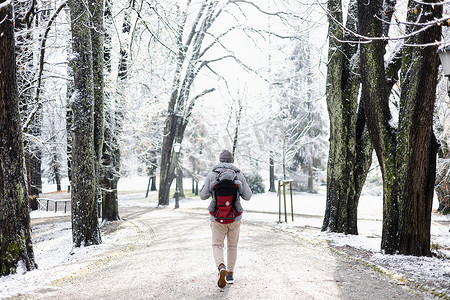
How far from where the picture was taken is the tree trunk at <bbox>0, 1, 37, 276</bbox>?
645cm

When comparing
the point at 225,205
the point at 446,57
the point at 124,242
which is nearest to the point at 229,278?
the point at 225,205

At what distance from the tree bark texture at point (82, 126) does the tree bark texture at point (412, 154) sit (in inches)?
263

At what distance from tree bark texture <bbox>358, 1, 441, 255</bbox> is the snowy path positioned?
3.88ft

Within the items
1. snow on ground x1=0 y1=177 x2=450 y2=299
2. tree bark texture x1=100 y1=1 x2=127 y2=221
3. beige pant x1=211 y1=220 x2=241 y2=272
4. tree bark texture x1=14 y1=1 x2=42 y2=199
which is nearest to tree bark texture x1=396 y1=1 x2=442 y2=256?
snow on ground x1=0 y1=177 x2=450 y2=299

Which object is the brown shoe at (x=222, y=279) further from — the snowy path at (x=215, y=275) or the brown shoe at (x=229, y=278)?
the brown shoe at (x=229, y=278)

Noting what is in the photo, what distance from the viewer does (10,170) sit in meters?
6.54

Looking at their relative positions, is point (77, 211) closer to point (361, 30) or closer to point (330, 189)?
point (330, 189)

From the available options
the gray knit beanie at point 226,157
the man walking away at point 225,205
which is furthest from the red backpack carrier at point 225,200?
the gray knit beanie at point 226,157

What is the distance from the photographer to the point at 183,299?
4766 mm

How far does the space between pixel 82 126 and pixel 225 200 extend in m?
5.46

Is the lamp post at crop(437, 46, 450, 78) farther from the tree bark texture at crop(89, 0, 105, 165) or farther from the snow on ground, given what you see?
the tree bark texture at crop(89, 0, 105, 165)

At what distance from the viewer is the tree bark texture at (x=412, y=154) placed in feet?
21.8

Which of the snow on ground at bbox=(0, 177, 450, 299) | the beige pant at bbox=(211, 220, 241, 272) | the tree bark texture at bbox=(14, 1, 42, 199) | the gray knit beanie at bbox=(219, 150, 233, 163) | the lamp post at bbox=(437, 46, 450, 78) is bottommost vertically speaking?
the snow on ground at bbox=(0, 177, 450, 299)

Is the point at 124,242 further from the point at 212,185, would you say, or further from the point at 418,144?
the point at 418,144
